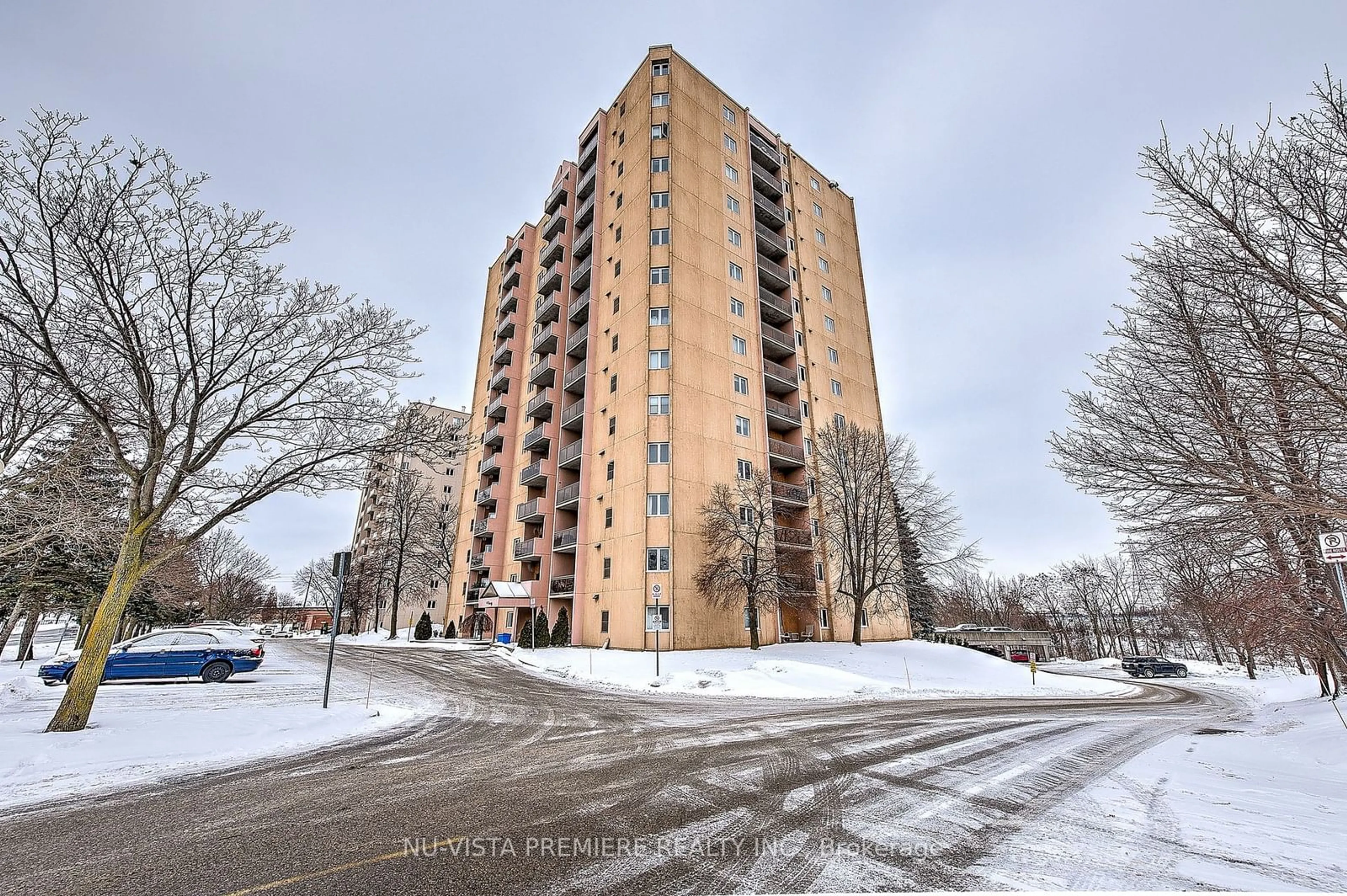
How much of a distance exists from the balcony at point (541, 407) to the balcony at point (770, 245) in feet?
61.6

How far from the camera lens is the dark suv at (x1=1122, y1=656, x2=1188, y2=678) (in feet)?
154

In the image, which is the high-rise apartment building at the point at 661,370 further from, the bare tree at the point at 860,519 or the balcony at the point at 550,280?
the bare tree at the point at 860,519

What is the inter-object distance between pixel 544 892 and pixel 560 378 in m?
38.9

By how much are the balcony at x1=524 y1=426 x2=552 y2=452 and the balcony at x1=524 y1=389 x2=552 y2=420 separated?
100cm

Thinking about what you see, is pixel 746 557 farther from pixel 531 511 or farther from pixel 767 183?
pixel 767 183

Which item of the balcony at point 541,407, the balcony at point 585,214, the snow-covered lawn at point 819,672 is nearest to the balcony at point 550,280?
the balcony at point 585,214

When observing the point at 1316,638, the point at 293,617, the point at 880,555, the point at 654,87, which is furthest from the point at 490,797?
the point at 293,617

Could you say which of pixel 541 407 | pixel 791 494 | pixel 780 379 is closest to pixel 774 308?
pixel 780 379

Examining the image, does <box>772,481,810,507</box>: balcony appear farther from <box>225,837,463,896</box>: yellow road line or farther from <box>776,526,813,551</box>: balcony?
<box>225,837,463,896</box>: yellow road line

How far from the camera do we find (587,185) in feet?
148

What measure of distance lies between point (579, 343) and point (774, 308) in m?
13.9

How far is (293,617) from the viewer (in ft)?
295

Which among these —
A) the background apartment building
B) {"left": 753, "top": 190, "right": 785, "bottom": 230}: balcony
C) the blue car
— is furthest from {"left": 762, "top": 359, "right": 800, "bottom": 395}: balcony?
the blue car

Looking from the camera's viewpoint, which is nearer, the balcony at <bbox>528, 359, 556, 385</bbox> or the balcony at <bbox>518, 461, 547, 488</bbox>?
the balcony at <bbox>518, 461, 547, 488</bbox>
